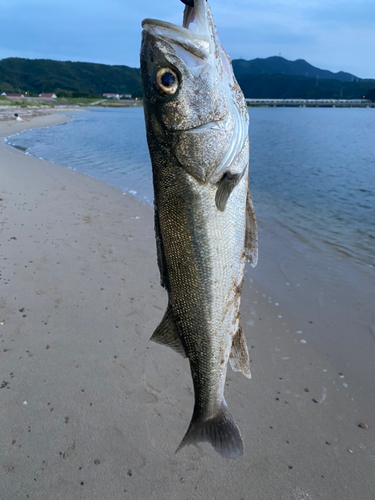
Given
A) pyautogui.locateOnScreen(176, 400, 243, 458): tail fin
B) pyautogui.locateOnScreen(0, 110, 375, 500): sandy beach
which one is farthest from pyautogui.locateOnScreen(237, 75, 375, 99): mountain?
pyautogui.locateOnScreen(176, 400, 243, 458): tail fin

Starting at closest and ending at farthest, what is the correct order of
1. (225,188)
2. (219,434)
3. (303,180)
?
(225,188), (219,434), (303,180)

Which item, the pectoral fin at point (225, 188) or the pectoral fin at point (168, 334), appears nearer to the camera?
the pectoral fin at point (225, 188)

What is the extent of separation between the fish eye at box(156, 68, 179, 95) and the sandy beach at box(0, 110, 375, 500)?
120 inches

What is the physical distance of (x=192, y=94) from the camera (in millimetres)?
1811

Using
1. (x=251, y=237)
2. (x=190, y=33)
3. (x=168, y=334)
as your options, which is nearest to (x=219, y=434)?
(x=168, y=334)

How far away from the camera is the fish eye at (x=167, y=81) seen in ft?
5.85

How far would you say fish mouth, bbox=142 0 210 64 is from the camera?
1725 millimetres

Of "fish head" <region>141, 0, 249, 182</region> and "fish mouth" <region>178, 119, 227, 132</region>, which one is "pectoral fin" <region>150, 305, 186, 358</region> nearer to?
"fish head" <region>141, 0, 249, 182</region>

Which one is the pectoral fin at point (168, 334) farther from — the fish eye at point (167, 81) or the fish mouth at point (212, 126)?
the fish eye at point (167, 81)

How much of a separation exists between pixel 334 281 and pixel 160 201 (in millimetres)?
5616

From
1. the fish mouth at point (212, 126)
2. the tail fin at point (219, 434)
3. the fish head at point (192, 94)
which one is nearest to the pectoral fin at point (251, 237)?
the fish head at point (192, 94)

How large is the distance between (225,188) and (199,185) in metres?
0.16

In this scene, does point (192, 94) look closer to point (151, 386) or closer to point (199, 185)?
point (199, 185)

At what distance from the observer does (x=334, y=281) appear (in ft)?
21.7
